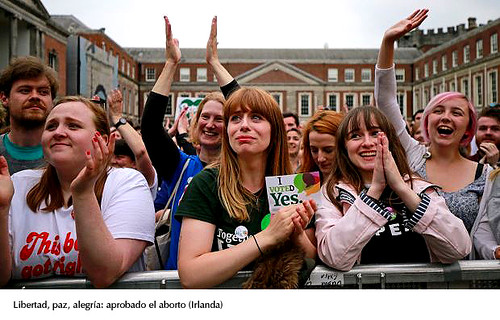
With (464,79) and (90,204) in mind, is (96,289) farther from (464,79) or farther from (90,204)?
(464,79)

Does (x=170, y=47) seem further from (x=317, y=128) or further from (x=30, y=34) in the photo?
(x=30, y=34)

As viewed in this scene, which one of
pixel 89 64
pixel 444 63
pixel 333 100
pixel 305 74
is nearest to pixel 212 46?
pixel 89 64

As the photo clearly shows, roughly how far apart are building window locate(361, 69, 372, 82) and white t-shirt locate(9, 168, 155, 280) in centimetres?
6044

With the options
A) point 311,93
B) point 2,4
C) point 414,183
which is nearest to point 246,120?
point 414,183

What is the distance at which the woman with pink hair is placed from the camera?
9.16 feet

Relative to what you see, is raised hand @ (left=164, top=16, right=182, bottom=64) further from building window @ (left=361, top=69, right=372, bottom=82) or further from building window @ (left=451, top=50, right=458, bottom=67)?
building window @ (left=361, top=69, right=372, bottom=82)

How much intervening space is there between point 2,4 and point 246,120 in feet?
86.4

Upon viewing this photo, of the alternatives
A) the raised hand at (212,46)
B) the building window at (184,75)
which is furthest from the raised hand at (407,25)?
the building window at (184,75)

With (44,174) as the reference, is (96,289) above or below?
below

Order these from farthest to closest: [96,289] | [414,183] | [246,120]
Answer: [414,183] → [246,120] → [96,289]

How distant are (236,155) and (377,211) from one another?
29.6 inches

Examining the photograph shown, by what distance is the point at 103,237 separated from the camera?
1.90 metres

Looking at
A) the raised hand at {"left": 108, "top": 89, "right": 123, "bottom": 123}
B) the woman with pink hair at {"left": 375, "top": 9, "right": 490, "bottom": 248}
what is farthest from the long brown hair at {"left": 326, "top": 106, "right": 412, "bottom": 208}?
the raised hand at {"left": 108, "top": 89, "right": 123, "bottom": 123}

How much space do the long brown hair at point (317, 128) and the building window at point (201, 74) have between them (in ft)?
186
